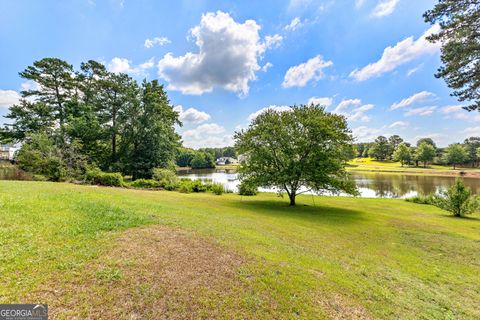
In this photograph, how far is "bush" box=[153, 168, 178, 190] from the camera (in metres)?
20.3

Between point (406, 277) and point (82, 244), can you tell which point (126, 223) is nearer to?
point (82, 244)

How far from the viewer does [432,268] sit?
600cm

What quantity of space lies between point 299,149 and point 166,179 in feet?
44.6

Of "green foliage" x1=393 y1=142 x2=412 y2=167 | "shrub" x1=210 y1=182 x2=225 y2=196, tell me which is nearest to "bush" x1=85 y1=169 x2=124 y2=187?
"shrub" x1=210 y1=182 x2=225 y2=196

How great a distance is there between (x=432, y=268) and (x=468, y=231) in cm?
699

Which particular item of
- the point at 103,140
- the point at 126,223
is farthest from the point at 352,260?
the point at 103,140

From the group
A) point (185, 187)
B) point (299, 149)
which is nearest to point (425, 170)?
point (299, 149)

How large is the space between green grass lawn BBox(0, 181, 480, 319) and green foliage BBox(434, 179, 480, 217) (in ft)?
24.8

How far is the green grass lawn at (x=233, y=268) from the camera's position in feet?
10.5

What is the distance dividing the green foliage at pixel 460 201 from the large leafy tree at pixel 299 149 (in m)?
6.57

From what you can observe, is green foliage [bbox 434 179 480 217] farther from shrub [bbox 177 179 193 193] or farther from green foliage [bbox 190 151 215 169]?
green foliage [bbox 190 151 215 169]

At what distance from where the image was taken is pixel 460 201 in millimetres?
13742

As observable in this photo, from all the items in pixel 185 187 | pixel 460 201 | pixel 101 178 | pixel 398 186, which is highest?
pixel 101 178

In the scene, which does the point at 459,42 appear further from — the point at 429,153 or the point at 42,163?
the point at 429,153
